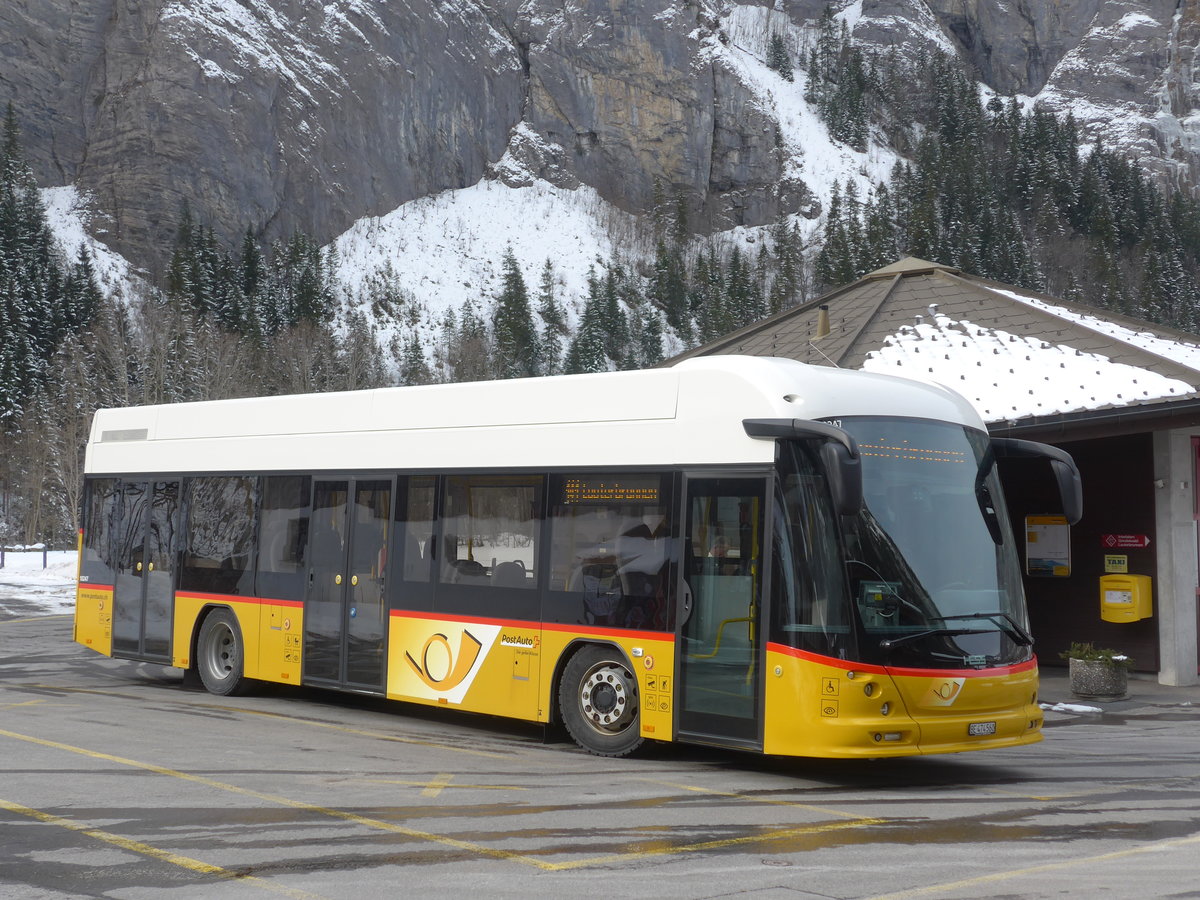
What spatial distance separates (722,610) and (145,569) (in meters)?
8.17

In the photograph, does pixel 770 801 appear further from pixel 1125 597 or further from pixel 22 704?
pixel 1125 597

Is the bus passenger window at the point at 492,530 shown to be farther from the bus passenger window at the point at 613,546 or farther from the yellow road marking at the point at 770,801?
the yellow road marking at the point at 770,801

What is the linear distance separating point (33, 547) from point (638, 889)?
58183 millimetres

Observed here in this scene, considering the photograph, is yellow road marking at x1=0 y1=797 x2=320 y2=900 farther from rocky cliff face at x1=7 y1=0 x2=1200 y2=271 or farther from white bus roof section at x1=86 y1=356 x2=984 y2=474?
rocky cliff face at x1=7 y1=0 x2=1200 y2=271

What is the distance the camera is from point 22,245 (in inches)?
3620

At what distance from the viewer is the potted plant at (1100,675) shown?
48.8ft

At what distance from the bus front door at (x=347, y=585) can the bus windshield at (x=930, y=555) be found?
486 cm

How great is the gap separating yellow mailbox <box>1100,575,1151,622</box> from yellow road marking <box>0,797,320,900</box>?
1381cm

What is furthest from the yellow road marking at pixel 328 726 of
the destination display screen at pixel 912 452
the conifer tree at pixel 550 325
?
the conifer tree at pixel 550 325

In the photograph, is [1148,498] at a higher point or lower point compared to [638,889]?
higher

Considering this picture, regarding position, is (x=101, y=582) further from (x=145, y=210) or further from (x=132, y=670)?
(x=145, y=210)

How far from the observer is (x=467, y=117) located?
141625 mm

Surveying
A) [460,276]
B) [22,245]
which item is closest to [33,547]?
[22,245]

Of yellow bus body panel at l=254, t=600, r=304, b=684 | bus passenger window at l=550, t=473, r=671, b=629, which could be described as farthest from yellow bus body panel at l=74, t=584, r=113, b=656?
bus passenger window at l=550, t=473, r=671, b=629
